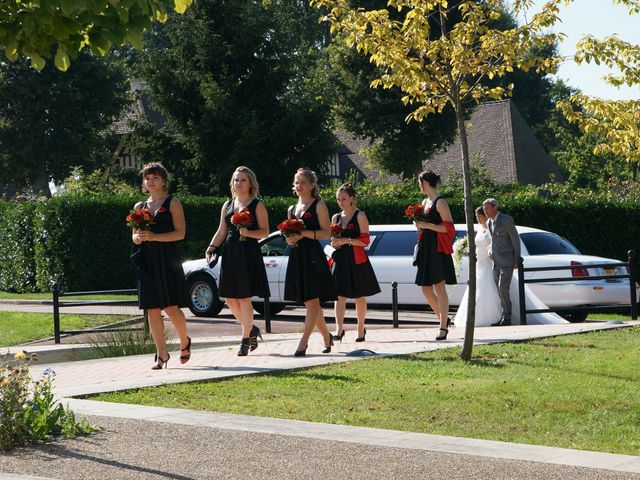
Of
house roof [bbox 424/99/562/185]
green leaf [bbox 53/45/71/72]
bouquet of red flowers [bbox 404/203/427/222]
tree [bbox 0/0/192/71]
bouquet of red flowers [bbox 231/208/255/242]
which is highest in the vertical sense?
house roof [bbox 424/99/562/185]

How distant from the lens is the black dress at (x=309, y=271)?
12164 millimetres

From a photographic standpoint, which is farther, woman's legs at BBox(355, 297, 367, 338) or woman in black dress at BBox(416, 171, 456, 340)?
woman in black dress at BBox(416, 171, 456, 340)

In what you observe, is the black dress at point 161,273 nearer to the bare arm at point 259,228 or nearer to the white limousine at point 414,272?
the bare arm at point 259,228

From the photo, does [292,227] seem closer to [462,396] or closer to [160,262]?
[160,262]

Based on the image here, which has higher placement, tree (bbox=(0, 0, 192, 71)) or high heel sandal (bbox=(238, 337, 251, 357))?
tree (bbox=(0, 0, 192, 71))

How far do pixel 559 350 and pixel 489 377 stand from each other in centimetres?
237

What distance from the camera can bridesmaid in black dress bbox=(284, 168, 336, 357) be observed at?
12164 millimetres

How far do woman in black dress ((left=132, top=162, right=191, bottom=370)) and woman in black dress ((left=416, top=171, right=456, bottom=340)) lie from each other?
363cm

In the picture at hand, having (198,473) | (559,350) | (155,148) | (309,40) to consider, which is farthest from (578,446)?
(309,40)

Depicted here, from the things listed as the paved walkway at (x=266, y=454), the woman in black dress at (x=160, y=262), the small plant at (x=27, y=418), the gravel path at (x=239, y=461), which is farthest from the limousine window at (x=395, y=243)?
the gravel path at (x=239, y=461)

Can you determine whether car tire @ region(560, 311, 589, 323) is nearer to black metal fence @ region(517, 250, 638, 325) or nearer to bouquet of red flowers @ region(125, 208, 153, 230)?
black metal fence @ region(517, 250, 638, 325)

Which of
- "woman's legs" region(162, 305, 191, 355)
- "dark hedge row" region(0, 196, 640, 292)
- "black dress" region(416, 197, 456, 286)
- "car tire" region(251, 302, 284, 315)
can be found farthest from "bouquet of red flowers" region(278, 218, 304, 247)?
"dark hedge row" region(0, 196, 640, 292)

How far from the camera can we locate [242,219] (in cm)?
1169

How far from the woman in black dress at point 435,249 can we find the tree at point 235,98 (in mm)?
22575
